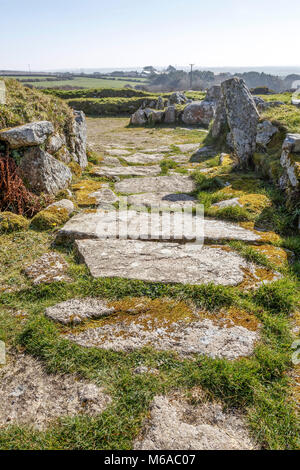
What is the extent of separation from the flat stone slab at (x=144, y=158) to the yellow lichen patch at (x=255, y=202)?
4493 millimetres

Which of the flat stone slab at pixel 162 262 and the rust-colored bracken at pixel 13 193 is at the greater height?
the rust-colored bracken at pixel 13 193

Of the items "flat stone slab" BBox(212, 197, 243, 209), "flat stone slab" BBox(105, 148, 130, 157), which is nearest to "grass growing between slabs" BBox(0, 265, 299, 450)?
"flat stone slab" BBox(212, 197, 243, 209)

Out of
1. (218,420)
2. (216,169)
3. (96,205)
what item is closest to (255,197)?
(216,169)

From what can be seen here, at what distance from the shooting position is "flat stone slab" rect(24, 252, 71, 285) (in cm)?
335

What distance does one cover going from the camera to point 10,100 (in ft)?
19.6

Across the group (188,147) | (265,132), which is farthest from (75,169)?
(188,147)

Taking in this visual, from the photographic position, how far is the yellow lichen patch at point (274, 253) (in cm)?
358

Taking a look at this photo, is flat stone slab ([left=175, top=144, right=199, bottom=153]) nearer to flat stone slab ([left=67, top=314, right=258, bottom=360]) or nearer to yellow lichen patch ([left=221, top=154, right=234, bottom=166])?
yellow lichen patch ([left=221, top=154, right=234, bottom=166])

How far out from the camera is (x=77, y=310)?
2.89 m

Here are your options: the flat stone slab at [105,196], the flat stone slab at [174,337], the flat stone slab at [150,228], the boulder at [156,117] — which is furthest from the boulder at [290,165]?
the boulder at [156,117]

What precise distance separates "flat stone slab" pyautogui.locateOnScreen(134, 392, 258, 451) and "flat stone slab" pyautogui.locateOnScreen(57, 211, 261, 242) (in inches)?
92.8

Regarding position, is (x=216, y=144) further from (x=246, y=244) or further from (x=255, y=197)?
(x=246, y=244)

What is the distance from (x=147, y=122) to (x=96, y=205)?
1319 cm

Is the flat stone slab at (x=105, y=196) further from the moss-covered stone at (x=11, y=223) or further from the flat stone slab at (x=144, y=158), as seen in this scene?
the flat stone slab at (x=144, y=158)
